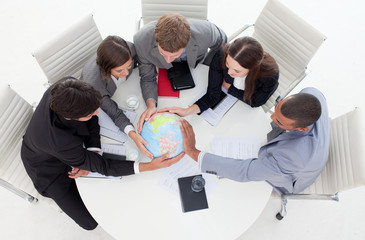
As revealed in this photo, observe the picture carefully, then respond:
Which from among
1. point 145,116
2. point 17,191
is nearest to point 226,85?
point 145,116

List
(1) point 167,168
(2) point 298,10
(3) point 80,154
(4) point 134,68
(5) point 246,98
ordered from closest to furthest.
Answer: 1. (3) point 80,154
2. (1) point 167,168
3. (5) point 246,98
4. (4) point 134,68
5. (2) point 298,10

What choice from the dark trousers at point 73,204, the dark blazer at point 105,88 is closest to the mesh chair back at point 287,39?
the dark blazer at point 105,88

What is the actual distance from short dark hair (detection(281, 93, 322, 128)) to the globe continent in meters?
0.74

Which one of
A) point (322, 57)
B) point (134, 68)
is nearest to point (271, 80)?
point (134, 68)

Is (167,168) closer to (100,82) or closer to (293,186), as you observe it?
(100,82)

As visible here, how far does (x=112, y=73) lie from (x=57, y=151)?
0.71 meters

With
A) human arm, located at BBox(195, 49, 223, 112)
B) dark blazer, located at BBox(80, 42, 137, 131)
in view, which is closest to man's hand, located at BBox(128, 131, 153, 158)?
dark blazer, located at BBox(80, 42, 137, 131)

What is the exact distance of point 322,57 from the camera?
3873 mm

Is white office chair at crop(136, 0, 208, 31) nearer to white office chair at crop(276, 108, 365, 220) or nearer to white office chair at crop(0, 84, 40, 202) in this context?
white office chair at crop(0, 84, 40, 202)

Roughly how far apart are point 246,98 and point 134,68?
1.03 m

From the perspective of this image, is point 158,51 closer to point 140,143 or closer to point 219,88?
point 219,88

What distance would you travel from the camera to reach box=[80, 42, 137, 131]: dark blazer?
7.11ft

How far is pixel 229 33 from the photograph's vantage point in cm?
401

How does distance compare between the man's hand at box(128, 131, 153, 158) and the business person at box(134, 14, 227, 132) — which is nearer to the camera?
the man's hand at box(128, 131, 153, 158)
